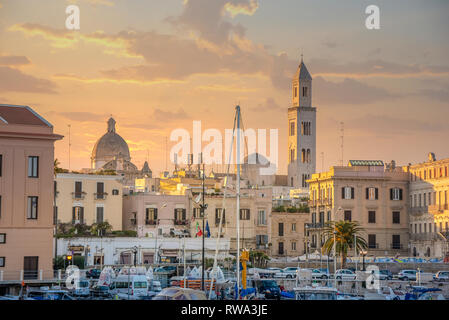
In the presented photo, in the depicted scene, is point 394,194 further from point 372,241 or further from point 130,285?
point 130,285

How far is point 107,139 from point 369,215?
73.7 meters

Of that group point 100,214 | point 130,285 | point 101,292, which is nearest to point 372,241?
point 100,214

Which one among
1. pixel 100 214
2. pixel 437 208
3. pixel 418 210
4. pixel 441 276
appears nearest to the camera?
pixel 441 276

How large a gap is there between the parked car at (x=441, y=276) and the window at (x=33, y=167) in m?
32.8

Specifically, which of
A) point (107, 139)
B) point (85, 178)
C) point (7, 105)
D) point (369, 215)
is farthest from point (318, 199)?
point (107, 139)

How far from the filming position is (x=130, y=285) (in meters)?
63.5

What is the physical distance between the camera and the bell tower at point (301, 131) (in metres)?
144

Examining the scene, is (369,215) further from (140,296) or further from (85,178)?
(140,296)

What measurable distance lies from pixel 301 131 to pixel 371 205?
1993 inches

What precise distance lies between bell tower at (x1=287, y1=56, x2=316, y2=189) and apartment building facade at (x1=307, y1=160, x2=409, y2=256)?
46360mm

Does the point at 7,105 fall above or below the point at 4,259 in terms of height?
above

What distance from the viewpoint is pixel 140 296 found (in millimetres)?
54438

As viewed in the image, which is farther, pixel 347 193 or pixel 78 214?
pixel 347 193
